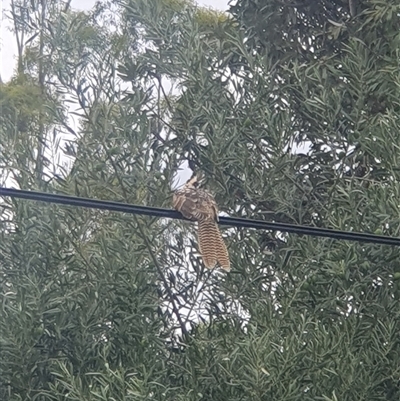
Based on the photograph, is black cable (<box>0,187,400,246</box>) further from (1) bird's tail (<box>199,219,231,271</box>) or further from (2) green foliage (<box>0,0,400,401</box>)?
(2) green foliage (<box>0,0,400,401</box>)

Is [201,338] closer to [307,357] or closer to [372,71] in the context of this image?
[307,357]

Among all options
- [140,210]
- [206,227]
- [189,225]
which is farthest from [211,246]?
[140,210]

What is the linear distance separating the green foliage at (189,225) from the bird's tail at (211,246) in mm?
289

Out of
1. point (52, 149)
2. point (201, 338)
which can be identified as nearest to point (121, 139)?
point (52, 149)

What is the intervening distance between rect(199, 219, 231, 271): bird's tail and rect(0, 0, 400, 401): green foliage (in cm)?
29

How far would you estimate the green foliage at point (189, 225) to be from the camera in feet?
10.2

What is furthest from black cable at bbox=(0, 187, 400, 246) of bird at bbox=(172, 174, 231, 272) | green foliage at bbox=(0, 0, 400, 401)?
green foliage at bbox=(0, 0, 400, 401)

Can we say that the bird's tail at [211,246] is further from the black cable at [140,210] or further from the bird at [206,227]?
the black cable at [140,210]

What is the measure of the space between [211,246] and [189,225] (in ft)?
2.36

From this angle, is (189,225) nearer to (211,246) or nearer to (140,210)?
(211,246)

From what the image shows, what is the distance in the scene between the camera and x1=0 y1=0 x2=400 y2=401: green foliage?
3.09 meters

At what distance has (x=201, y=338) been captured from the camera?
329cm

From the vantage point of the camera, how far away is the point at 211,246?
2.92 m

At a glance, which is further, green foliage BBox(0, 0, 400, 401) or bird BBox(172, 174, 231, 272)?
green foliage BBox(0, 0, 400, 401)
